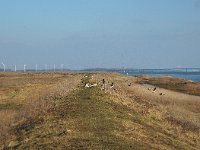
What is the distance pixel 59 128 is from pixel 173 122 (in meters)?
13.2

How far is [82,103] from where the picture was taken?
119ft

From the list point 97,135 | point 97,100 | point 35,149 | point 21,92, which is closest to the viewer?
point 35,149

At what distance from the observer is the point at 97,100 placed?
3916cm

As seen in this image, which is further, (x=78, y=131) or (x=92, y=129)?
(x=92, y=129)

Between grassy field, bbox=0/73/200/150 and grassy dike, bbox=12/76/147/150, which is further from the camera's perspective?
grassy field, bbox=0/73/200/150

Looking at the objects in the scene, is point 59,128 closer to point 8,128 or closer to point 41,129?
point 41,129

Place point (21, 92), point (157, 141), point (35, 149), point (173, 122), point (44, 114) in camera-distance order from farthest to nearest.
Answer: point (21, 92)
point (173, 122)
point (44, 114)
point (157, 141)
point (35, 149)

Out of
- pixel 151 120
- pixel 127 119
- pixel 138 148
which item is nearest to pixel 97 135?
pixel 138 148

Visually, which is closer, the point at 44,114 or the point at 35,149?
the point at 35,149

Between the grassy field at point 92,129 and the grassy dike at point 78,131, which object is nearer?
the grassy dike at point 78,131

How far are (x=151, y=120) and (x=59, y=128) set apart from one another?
34.7ft

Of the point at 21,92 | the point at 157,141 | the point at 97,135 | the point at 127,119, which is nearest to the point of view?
the point at 97,135

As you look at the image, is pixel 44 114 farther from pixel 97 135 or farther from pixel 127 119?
pixel 97 135

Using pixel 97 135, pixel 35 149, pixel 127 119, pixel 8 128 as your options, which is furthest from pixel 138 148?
pixel 8 128
